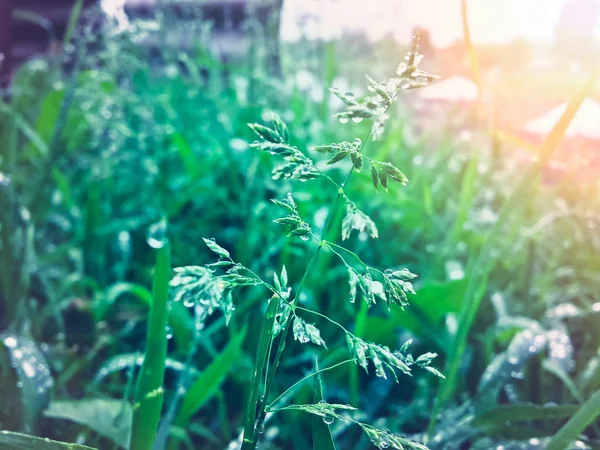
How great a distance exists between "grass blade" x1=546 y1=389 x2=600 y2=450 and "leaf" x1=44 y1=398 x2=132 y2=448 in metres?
0.50

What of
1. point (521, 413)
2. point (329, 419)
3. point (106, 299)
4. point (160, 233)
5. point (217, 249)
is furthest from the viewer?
point (106, 299)

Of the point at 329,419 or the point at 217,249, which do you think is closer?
the point at 217,249

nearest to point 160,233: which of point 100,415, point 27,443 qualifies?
point 100,415

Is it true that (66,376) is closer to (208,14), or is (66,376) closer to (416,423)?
(416,423)

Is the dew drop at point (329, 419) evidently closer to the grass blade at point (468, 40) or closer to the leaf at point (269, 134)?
the leaf at point (269, 134)

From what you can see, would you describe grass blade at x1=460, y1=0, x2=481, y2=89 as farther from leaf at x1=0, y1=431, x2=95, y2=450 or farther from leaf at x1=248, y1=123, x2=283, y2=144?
leaf at x1=0, y1=431, x2=95, y2=450

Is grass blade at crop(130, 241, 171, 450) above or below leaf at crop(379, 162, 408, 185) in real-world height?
below

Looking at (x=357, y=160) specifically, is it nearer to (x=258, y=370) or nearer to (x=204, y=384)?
(x=258, y=370)

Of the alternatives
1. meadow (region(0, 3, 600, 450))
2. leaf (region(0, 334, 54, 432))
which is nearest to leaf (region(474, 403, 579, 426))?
meadow (region(0, 3, 600, 450))

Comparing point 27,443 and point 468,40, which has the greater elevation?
point 468,40

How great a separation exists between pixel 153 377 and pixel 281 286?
22 centimetres

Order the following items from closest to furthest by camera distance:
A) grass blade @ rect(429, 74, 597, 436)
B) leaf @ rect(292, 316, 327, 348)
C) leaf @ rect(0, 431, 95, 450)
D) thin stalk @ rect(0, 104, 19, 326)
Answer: leaf @ rect(292, 316, 327, 348) < leaf @ rect(0, 431, 95, 450) < grass blade @ rect(429, 74, 597, 436) < thin stalk @ rect(0, 104, 19, 326)

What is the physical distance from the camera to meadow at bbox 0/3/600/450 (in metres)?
0.44

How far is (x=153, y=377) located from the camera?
1.80ft
